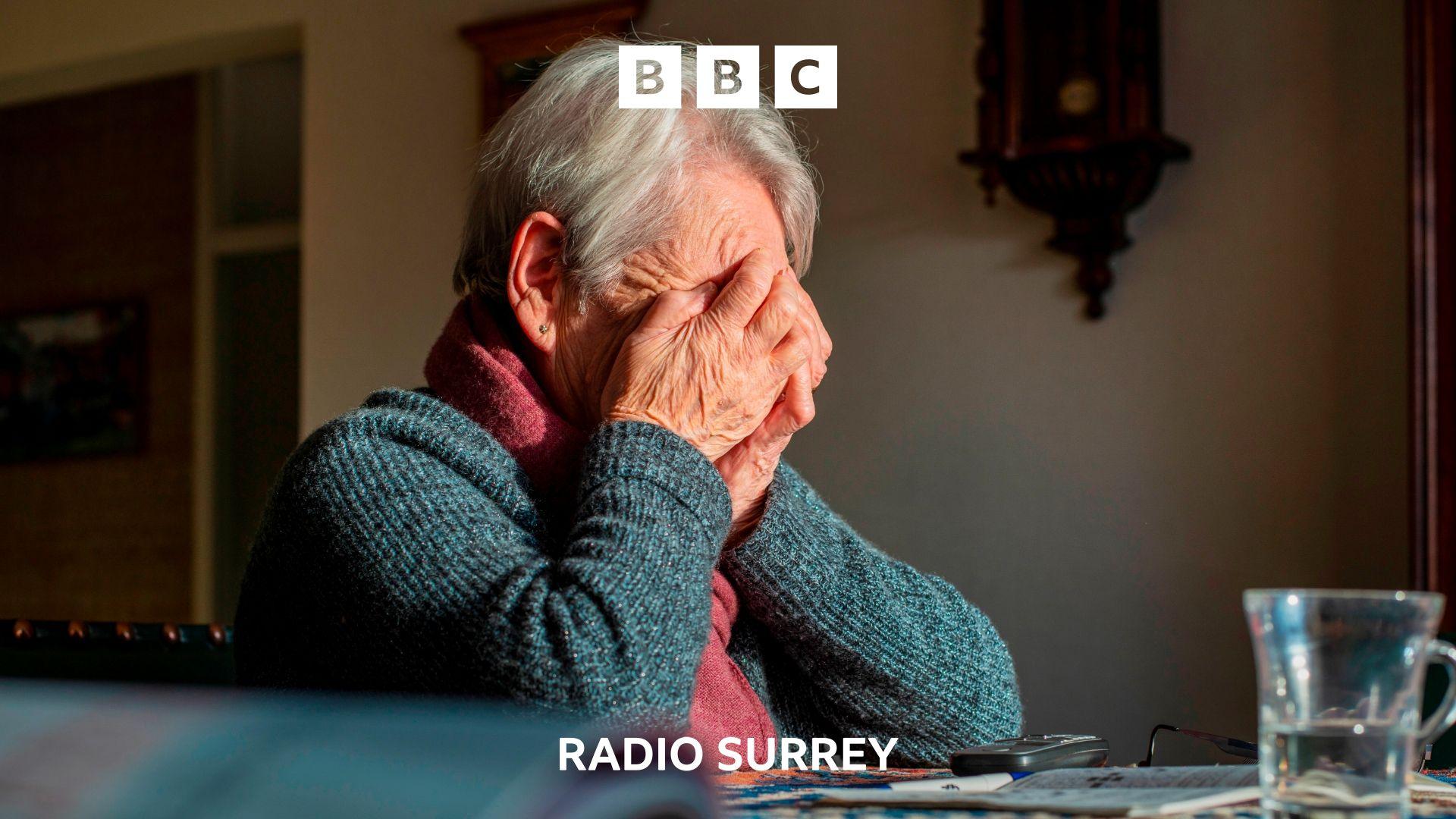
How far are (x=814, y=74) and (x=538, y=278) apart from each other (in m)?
1.64

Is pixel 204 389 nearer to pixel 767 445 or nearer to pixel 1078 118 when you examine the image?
pixel 1078 118

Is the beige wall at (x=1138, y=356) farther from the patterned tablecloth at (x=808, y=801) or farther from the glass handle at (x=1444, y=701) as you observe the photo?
the glass handle at (x=1444, y=701)

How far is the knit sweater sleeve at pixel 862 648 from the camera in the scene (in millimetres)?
1116

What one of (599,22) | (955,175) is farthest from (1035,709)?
(599,22)

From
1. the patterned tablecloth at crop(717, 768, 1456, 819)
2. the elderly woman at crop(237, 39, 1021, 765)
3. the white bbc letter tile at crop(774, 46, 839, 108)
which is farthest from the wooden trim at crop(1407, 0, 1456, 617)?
the patterned tablecloth at crop(717, 768, 1456, 819)

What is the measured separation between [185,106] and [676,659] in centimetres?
458

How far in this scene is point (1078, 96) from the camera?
235 cm

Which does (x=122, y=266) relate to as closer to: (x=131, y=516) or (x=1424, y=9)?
(x=131, y=516)

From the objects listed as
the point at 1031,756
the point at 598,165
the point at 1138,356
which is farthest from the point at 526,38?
the point at 1031,756

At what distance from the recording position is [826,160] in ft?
8.82

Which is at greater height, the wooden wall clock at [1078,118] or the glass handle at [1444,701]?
the wooden wall clock at [1078,118]

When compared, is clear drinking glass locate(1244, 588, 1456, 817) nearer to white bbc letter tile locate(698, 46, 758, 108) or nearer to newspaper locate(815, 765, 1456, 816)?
newspaper locate(815, 765, 1456, 816)

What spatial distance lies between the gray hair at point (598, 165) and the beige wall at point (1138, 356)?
1264 mm

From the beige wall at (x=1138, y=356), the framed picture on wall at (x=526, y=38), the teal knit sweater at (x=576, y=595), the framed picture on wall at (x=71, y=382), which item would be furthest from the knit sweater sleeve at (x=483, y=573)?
the framed picture on wall at (x=71, y=382)
